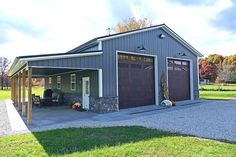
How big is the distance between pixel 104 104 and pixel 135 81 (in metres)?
3.14

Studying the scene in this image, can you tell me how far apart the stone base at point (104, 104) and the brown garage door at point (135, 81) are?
83 centimetres

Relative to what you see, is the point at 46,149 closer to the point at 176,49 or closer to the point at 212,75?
the point at 176,49

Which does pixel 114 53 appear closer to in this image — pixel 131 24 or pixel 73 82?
pixel 73 82

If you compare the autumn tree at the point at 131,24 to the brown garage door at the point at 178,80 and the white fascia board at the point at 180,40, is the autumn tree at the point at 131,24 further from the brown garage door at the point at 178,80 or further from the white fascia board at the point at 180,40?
the brown garage door at the point at 178,80

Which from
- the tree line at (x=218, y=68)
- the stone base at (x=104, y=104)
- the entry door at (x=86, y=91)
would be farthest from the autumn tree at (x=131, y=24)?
the stone base at (x=104, y=104)

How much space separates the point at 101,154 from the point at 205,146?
2.73 meters

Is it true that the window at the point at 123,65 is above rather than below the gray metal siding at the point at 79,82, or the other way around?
above

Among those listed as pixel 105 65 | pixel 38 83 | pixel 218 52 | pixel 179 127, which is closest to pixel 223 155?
pixel 179 127

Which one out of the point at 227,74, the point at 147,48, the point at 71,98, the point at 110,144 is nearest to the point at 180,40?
the point at 147,48

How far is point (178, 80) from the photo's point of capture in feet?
65.0

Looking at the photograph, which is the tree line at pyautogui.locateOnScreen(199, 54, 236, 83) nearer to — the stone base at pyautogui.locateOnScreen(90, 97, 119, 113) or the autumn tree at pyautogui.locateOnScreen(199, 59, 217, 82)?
the autumn tree at pyautogui.locateOnScreen(199, 59, 217, 82)

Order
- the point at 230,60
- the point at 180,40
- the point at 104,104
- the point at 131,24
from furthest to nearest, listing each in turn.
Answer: the point at 230,60 → the point at 131,24 → the point at 180,40 → the point at 104,104

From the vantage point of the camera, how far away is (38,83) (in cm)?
6109

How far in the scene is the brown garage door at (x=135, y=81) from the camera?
15.5 m
